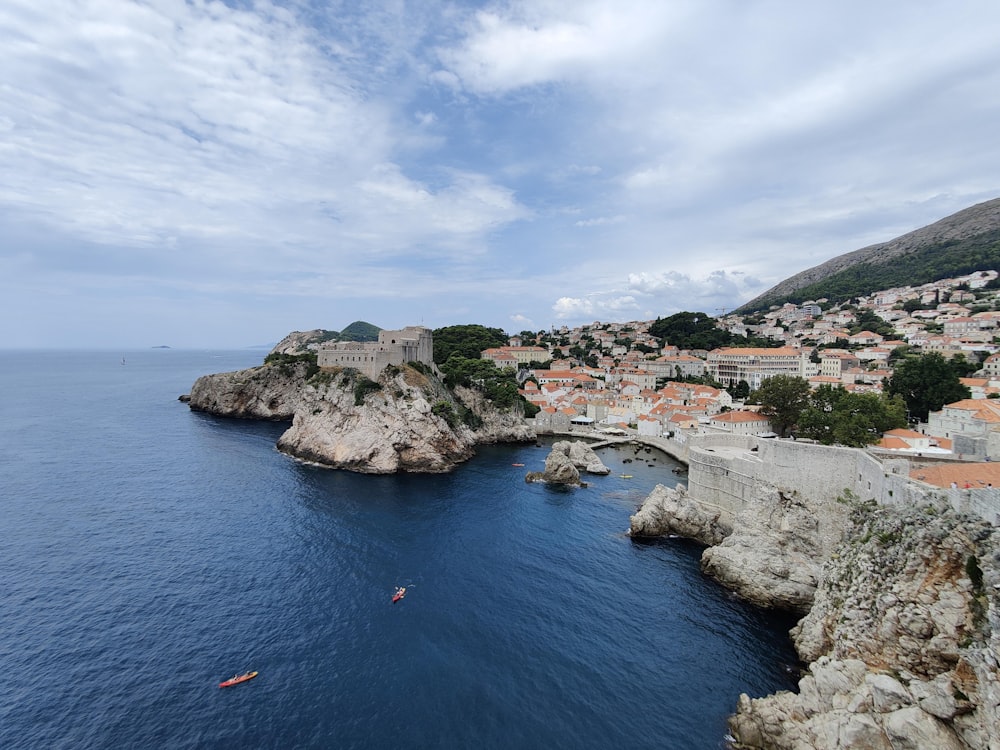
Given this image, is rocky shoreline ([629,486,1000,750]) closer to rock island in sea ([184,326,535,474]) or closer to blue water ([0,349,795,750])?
blue water ([0,349,795,750])

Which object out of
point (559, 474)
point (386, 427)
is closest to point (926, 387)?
point (559, 474)

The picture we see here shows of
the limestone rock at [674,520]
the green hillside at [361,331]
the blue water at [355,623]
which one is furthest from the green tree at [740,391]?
the green hillside at [361,331]

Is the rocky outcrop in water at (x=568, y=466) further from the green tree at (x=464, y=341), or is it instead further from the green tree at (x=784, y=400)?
the green tree at (x=464, y=341)

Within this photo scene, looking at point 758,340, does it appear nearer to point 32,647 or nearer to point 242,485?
point 242,485

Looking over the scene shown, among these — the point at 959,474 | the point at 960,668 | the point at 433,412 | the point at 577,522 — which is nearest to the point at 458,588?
the point at 577,522

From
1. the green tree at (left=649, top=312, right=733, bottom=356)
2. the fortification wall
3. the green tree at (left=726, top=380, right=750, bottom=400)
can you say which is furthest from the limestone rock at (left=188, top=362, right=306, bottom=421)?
the green tree at (left=649, top=312, right=733, bottom=356)
